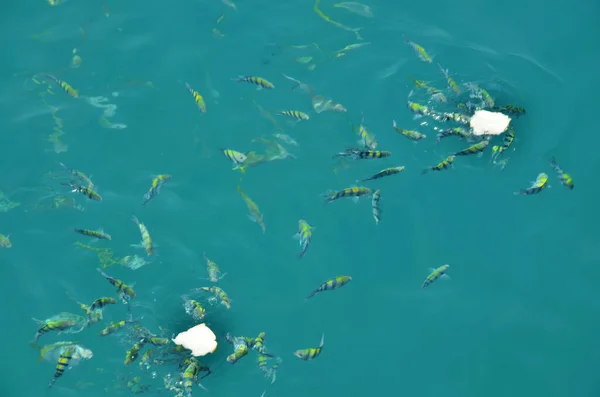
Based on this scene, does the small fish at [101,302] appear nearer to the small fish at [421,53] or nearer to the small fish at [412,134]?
the small fish at [412,134]

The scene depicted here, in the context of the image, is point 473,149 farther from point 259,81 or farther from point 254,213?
point 259,81

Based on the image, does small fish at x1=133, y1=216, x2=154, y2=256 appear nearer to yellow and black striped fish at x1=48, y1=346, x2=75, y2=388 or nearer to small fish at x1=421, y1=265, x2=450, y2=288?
yellow and black striped fish at x1=48, y1=346, x2=75, y2=388

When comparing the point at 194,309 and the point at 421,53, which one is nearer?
the point at 194,309

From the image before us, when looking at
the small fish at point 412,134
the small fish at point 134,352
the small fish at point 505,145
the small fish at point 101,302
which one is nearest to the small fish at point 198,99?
the small fish at point 412,134

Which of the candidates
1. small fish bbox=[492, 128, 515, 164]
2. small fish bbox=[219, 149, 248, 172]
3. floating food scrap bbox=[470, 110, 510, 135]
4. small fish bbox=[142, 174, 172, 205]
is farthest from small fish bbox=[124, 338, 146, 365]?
A: small fish bbox=[492, 128, 515, 164]


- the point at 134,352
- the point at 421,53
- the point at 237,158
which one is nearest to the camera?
the point at 134,352

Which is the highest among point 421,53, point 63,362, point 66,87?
point 421,53

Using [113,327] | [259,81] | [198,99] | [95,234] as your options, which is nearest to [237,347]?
[113,327]
